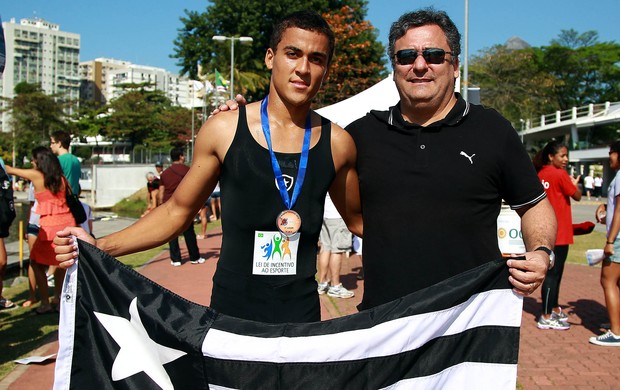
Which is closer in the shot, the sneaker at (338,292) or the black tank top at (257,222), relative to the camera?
the black tank top at (257,222)

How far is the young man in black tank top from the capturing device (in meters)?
2.69

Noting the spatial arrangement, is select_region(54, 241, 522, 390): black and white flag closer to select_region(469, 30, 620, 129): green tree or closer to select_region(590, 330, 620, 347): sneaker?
select_region(590, 330, 620, 347): sneaker

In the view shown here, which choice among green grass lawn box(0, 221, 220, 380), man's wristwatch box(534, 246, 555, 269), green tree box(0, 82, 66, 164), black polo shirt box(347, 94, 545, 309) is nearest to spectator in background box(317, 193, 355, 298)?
green grass lawn box(0, 221, 220, 380)

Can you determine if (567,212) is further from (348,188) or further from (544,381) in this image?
(348,188)

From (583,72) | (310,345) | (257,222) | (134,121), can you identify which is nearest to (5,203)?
(257,222)

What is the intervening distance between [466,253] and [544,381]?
10.9 ft

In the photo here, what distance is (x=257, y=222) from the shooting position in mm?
2693

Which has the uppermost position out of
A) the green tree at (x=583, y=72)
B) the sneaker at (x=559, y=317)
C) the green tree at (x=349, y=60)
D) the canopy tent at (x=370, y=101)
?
the green tree at (x=583, y=72)

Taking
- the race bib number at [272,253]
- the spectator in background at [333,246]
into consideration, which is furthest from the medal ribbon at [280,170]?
the spectator in background at [333,246]

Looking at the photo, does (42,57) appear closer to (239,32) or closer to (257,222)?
(239,32)

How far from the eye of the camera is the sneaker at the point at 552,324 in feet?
23.7

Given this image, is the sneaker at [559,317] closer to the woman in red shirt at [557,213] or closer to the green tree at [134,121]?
the woman in red shirt at [557,213]

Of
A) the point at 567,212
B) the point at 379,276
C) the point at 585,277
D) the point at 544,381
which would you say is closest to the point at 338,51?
the point at 585,277

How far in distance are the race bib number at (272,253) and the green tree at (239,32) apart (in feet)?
107
